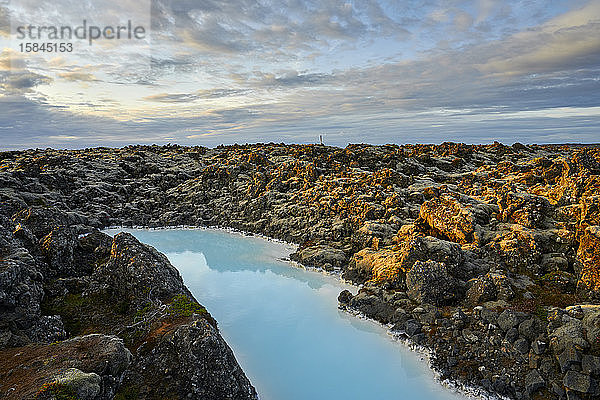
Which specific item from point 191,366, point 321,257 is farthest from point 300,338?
point 321,257

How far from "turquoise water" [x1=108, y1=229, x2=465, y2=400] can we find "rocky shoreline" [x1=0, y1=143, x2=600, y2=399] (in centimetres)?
195

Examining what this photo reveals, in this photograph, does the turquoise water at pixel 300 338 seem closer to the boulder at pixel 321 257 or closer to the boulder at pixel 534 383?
the boulder at pixel 321 257

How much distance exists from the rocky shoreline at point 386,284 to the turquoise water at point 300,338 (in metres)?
1.95

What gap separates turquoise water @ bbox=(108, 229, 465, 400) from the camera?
1889 cm

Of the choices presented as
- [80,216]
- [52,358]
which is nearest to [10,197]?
[80,216]

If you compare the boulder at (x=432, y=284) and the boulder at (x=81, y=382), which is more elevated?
the boulder at (x=81, y=382)

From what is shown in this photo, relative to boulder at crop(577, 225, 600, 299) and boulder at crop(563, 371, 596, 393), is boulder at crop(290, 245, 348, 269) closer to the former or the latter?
boulder at crop(577, 225, 600, 299)

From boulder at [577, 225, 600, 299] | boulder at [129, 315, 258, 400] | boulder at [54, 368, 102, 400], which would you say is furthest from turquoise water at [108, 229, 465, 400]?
boulder at [577, 225, 600, 299]

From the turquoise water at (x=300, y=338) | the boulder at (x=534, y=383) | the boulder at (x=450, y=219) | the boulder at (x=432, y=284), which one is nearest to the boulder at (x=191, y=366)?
the turquoise water at (x=300, y=338)

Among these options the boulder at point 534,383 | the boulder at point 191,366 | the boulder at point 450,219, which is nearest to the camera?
the boulder at point 191,366

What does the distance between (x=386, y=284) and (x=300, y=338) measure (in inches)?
370

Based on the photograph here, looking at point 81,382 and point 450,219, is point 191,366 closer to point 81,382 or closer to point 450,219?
point 81,382

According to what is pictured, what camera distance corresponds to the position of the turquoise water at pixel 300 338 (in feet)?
62.0

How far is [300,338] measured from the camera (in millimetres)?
23859
